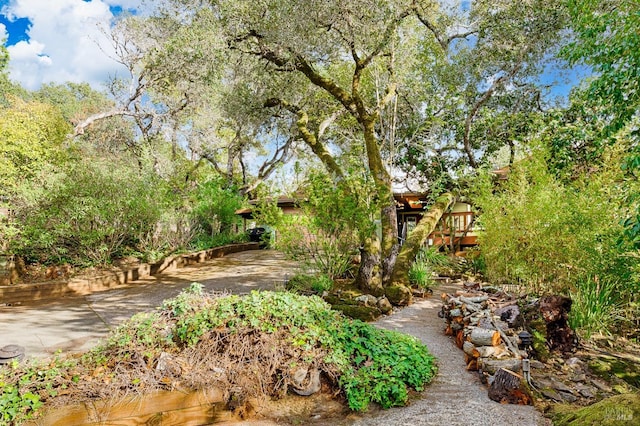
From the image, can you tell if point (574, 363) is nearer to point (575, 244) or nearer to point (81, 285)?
point (575, 244)

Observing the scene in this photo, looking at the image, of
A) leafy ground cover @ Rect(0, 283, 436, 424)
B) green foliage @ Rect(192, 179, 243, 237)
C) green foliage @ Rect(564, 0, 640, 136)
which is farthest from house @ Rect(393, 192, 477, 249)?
leafy ground cover @ Rect(0, 283, 436, 424)

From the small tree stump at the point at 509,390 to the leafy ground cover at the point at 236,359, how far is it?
0.65m

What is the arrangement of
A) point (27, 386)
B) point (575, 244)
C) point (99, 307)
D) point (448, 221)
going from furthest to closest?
point (448, 221)
point (99, 307)
point (575, 244)
point (27, 386)

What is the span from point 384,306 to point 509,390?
10.2 ft

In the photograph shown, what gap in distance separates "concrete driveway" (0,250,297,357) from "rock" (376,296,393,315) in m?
2.00

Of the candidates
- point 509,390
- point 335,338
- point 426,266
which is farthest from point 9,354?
point 426,266

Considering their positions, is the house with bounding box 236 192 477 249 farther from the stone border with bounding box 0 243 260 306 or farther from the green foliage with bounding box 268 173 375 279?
the green foliage with bounding box 268 173 375 279

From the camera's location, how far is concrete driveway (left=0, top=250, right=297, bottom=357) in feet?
15.4

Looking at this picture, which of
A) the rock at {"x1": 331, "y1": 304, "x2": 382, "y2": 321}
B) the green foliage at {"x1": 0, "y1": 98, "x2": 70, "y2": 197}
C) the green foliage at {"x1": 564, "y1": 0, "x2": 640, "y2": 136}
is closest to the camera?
the green foliage at {"x1": 564, "y1": 0, "x2": 640, "y2": 136}

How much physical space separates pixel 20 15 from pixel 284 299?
1453cm

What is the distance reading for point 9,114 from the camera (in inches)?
401

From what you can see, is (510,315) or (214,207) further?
(214,207)

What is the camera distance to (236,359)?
11.4ft

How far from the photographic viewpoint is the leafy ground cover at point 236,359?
3043mm
